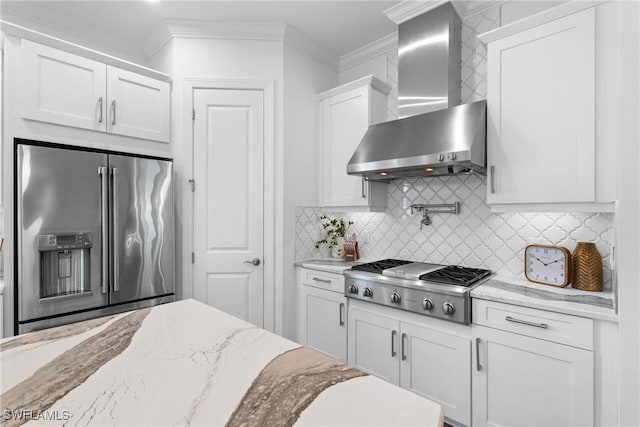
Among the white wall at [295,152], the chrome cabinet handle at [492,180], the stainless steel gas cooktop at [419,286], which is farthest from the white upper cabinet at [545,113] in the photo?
the white wall at [295,152]

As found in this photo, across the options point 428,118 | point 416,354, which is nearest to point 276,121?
point 428,118

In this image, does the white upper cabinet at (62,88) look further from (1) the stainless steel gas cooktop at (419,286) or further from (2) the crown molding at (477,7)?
(2) the crown molding at (477,7)

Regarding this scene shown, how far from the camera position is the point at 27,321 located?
1.92 metres

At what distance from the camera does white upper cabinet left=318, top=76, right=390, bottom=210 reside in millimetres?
2809

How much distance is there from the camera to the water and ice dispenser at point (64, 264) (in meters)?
1.97

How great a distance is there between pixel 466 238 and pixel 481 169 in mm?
601

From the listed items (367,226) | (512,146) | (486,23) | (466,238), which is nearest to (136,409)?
(512,146)

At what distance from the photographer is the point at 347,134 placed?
2.94 m

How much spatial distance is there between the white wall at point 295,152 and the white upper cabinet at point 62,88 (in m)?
1.42

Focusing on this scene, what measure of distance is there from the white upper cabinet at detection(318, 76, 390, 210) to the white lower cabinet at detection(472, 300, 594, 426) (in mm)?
1313

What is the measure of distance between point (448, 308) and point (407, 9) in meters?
2.21

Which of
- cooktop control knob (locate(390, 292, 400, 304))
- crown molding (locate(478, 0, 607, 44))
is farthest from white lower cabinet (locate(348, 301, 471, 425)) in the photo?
crown molding (locate(478, 0, 607, 44))

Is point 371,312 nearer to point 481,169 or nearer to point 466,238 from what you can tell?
point 466,238

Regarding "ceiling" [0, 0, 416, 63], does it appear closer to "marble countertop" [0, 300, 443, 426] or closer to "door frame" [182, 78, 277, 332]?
"door frame" [182, 78, 277, 332]
